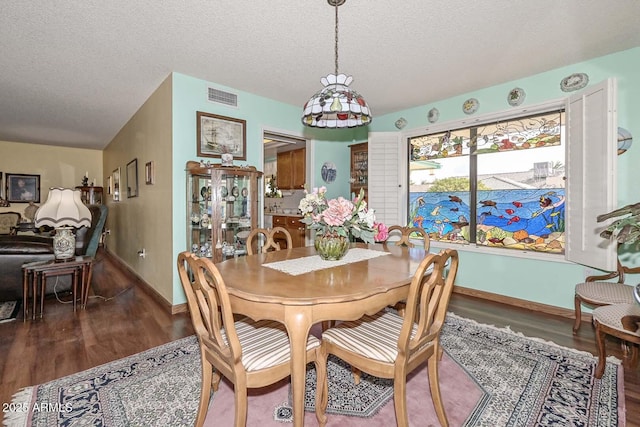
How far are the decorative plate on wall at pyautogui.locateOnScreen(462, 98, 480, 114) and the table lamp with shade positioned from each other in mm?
4487

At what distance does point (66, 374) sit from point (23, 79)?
325 cm

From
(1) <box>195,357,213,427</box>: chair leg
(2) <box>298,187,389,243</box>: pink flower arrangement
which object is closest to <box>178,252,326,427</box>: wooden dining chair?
(1) <box>195,357,213,427</box>: chair leg

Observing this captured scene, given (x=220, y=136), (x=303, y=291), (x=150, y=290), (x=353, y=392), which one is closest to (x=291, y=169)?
(x=220, y=136)

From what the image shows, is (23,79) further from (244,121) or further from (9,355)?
(9,355)

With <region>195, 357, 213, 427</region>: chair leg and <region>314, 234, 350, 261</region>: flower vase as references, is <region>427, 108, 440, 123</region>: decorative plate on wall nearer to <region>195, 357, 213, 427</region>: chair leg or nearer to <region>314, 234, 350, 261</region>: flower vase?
<region>314, 234, 350, 261</region>: flower vase

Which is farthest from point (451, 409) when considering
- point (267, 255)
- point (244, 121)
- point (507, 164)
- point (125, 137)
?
point (125, 137)

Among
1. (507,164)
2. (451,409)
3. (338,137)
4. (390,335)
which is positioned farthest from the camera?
(338,137)

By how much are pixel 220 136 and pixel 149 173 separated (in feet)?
3.75

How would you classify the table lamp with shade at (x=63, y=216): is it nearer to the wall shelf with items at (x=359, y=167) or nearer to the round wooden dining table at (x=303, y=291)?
the round wooden dining table at (x=303, y=291)

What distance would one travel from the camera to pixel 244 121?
366 centimetres

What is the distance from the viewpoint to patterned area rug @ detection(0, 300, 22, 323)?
9.60ft

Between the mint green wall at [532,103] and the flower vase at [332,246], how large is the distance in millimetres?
2352

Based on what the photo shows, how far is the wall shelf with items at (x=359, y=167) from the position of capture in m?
4.88

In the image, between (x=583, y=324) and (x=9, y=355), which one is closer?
(x=9, y=355)
